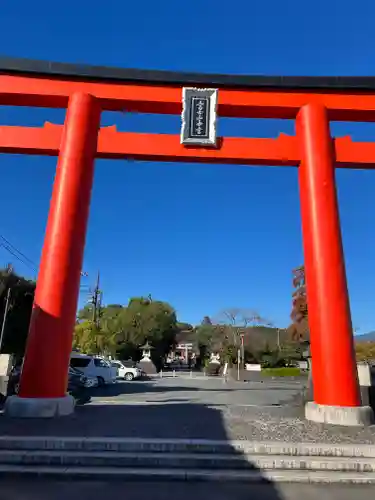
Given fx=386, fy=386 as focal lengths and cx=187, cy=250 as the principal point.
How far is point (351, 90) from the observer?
368 inches

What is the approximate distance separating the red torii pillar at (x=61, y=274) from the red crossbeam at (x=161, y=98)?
41 centimetres

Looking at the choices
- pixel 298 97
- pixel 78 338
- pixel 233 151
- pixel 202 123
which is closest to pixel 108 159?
pixel 202 123

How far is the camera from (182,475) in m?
4.73

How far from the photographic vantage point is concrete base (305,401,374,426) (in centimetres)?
713

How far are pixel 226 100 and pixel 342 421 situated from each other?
7.41 m

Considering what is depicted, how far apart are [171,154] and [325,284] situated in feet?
14.8

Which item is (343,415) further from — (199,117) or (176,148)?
(199,117)

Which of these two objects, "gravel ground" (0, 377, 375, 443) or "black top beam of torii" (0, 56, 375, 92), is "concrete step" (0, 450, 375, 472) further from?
"black top beam of torii" (0, 56, 375, 92)

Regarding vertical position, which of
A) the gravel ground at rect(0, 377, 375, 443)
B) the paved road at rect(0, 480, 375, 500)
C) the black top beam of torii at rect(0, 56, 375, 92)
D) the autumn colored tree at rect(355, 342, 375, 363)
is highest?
the black top beam of torii at rect(0, 56, 375, 92)

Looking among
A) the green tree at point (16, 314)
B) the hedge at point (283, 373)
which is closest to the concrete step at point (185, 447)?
the green tree at point (16, 314)

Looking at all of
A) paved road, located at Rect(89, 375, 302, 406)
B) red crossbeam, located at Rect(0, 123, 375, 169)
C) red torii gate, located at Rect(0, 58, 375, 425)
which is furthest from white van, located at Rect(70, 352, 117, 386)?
red crossbeam, located at Rect(0, 123, 375, 169)

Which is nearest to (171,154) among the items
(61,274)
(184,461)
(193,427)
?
(61,274)

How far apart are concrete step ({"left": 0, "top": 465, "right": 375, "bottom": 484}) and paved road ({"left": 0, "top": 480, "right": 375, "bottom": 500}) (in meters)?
0.13

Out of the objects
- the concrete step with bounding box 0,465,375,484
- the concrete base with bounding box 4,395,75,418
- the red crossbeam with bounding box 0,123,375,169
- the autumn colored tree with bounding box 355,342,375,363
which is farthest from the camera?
the autumn colored tree with bounding box 355,342,375,363
